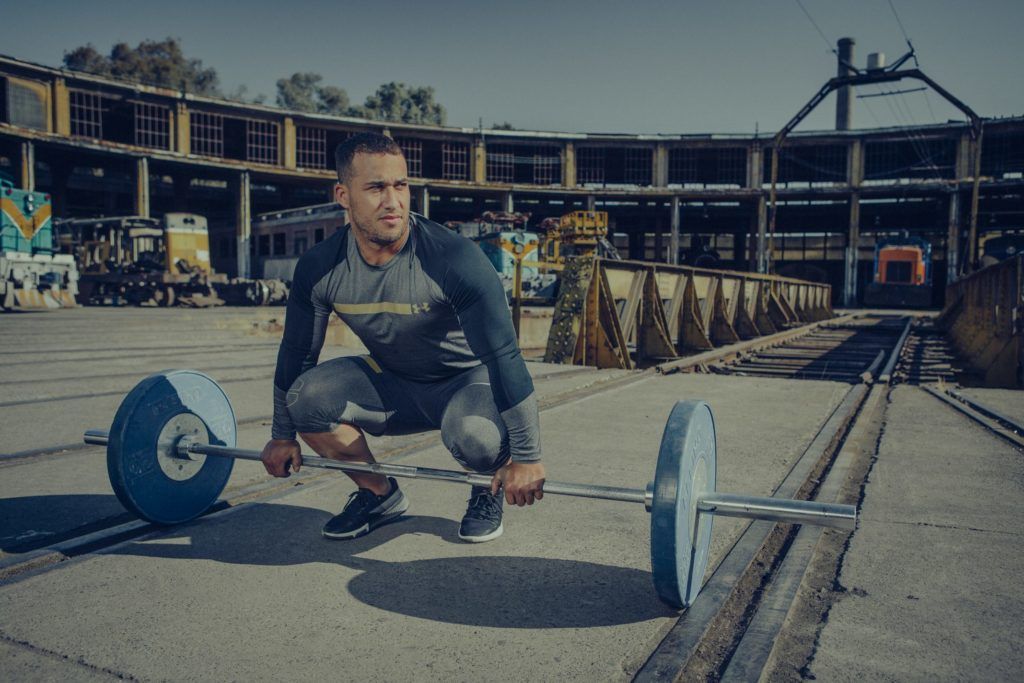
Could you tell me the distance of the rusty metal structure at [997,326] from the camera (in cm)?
705

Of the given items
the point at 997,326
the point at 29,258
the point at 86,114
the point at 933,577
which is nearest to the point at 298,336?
the point at 933,577

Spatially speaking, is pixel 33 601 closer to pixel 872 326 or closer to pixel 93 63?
pixel 872 326

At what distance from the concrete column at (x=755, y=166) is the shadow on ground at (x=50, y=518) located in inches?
1477

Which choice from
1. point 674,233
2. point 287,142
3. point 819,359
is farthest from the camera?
point 674,233

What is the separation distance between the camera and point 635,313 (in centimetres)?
879

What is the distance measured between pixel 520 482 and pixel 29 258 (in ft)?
60.3

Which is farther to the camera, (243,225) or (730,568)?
(243,225)

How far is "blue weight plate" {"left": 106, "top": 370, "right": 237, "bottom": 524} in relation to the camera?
98.1 inches

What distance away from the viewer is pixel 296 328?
8.59ft

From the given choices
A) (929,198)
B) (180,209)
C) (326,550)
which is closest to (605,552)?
(326,550)

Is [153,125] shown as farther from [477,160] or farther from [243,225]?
[477,160]

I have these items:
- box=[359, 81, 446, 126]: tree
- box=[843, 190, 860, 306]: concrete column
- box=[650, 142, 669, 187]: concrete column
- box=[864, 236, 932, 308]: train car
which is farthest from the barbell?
box=[359, 81, 446, 126]: tree

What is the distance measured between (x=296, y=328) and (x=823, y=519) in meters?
1.88

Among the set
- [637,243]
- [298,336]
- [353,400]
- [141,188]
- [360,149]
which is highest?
[141,188]
